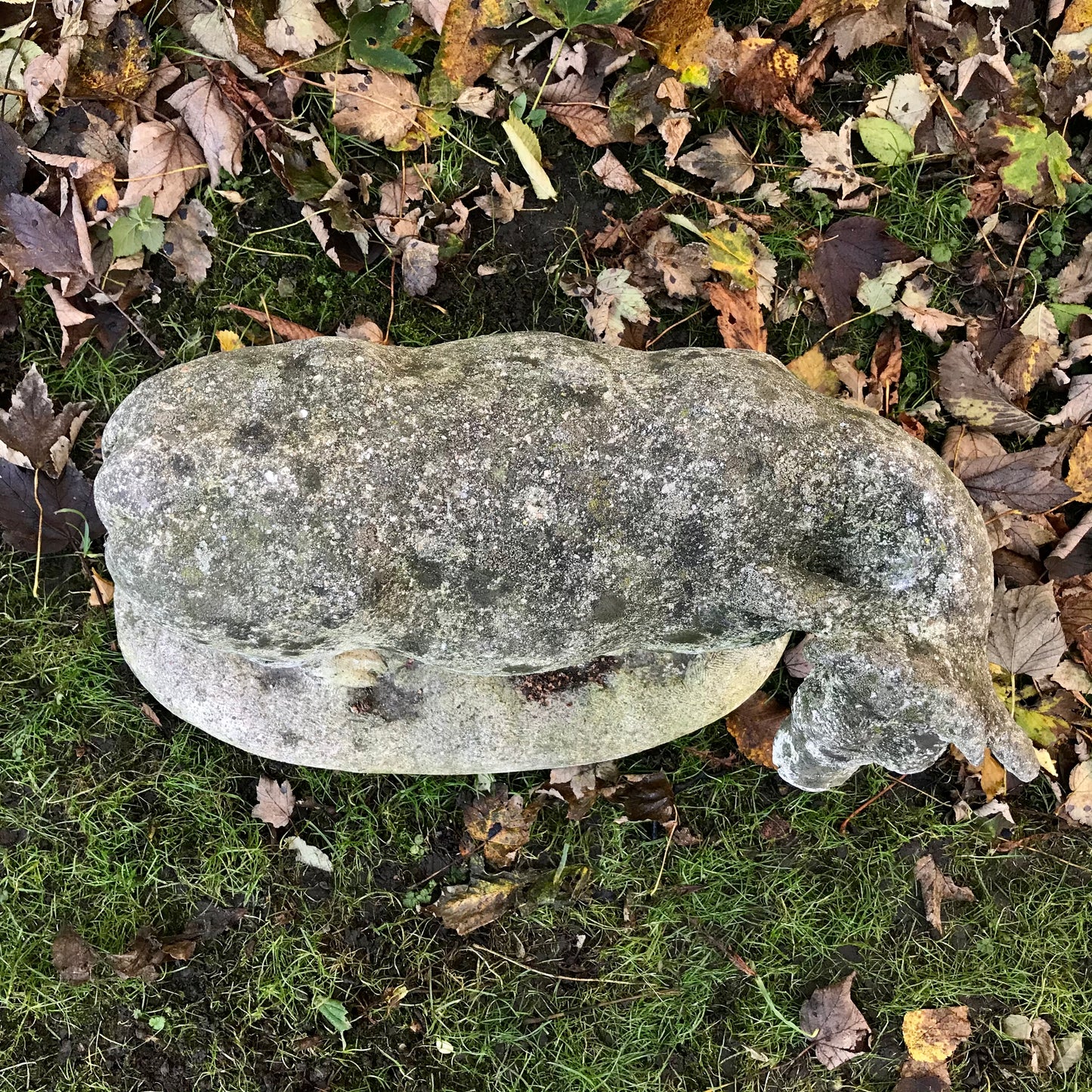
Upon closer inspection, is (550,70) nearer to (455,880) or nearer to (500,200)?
(500,200)

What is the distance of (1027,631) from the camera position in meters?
3.12

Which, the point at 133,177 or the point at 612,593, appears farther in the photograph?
the point at 133,177

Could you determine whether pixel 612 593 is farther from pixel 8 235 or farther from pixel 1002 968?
pixel 1002 968

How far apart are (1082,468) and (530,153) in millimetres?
2411

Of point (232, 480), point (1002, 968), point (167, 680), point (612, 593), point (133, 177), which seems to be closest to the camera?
point (232, 480)

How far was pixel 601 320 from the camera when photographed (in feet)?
10.3

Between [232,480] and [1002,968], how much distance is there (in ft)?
11.8

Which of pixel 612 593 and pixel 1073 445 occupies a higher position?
pixel 612 593

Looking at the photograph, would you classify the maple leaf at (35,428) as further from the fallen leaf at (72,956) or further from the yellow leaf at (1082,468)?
the yellow leaf at (1082,468)

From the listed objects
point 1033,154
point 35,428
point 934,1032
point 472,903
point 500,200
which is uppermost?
point 1033,154

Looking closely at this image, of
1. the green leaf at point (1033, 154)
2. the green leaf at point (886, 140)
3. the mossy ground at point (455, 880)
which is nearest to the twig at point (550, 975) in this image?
the mossy ground at point (455, 880)

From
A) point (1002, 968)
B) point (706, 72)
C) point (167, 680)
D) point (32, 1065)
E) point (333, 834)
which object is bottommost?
point (32, 1065)

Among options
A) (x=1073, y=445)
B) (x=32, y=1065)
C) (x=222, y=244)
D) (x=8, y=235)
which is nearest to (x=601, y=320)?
(x=222, y=244)

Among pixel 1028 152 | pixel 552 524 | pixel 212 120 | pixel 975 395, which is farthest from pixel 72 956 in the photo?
pixel 1028 152
